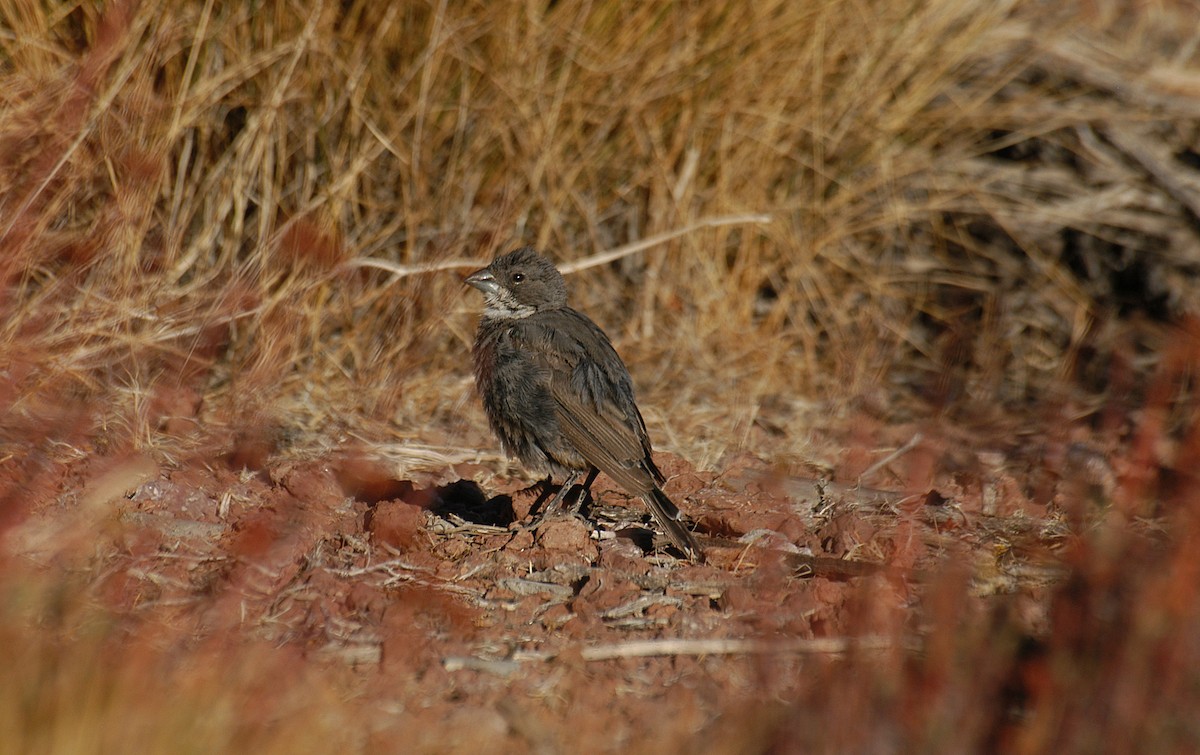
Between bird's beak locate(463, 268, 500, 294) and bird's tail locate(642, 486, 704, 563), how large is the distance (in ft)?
4.13

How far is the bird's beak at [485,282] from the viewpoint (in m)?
5.42

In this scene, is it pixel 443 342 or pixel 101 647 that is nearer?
pixel 101 647

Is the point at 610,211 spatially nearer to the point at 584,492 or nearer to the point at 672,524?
the point at 584,492

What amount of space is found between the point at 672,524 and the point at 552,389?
0.81 m

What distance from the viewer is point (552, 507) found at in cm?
499

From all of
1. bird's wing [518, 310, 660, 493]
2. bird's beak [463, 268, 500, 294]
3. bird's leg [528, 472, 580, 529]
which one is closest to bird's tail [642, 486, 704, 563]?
bird's wing [518, 310, 660, 493]

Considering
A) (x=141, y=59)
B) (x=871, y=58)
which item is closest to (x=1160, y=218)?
(x=871, y=58)

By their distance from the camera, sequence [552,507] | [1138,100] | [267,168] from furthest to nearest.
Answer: [1138,100]
[267,168]
[552,507]

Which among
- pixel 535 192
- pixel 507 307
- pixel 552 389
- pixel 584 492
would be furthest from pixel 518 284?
pixel 535 192

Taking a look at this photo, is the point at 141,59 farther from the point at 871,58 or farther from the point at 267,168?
the point at 871,58

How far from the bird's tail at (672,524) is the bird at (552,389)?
65mm

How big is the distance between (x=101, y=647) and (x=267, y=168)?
322 centimetres

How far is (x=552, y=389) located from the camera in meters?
5.09

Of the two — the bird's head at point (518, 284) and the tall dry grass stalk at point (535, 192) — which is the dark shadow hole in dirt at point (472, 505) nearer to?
the tall dry grass stalk at point (535, 192)
